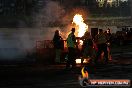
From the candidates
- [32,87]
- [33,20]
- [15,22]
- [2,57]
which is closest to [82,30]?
[2,57]

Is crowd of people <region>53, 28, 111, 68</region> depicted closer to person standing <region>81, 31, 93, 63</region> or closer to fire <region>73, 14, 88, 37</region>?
person standing <region>81, 31, 93, 63</region>

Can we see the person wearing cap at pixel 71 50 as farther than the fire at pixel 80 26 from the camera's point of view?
No

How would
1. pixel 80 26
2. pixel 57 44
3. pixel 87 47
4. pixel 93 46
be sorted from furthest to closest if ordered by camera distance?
pixel 80 26 < pixel 93 46 < pixel 87 47 < pixel 57 44

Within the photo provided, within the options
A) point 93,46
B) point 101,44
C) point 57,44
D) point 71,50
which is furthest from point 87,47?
point 71,50

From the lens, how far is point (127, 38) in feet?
112

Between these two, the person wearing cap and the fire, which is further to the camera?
the fire

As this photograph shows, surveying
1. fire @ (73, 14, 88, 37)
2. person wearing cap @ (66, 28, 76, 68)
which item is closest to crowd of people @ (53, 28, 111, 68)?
person wearing cap @ (66, 28, 76, 68)

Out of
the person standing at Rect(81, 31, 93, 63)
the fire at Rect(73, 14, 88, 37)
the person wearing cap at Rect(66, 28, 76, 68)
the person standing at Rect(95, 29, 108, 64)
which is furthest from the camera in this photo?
the fire at Rect(73, 14, 88, 37)

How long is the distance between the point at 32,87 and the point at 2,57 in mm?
10672

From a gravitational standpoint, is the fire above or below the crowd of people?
above

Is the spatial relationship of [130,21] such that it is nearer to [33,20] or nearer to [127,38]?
[33,20]

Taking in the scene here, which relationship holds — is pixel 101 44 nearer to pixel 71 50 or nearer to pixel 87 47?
pixel 87 47

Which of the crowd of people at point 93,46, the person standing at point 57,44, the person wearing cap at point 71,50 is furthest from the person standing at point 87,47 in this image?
the person wearing cap at point 71,50

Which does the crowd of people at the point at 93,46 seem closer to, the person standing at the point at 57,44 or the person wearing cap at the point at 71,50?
the person standing at the point at 57,44
